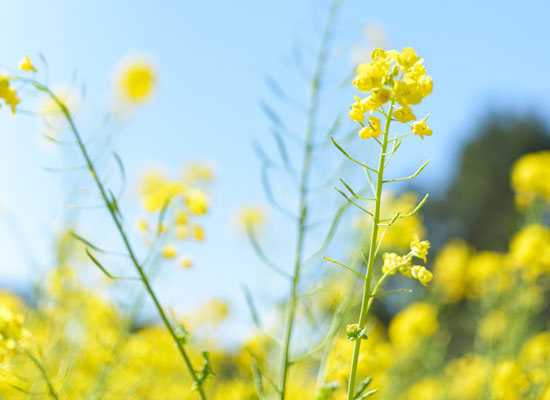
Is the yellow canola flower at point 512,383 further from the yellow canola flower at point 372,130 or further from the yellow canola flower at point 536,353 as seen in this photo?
the yellow canola flower at point 372,130

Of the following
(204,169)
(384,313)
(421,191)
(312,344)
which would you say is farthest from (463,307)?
(312,344)

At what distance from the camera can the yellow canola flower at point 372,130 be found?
2.71ft

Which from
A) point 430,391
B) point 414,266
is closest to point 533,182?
point 430,391

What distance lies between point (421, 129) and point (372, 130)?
0.27 ft

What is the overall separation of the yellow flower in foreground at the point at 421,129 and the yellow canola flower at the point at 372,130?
0.06 metres

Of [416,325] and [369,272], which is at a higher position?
[416,325]

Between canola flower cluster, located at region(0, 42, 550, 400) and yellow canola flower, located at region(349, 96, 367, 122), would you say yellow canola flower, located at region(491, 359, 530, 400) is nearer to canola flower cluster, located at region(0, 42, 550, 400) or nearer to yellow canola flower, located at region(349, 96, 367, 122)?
canola flower cluster, located at region(0, 42, 550, 400)

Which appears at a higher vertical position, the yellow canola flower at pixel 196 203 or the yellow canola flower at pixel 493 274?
the yellow canola flower at pixel 493 274

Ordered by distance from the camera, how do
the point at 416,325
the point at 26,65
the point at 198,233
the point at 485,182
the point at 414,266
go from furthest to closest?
the point at 485,182 < the point at 416,325 < the point at 198,233 < the point at 26,65 < the point at 414,266

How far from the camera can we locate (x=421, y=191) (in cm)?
1622

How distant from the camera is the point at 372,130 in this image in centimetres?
83

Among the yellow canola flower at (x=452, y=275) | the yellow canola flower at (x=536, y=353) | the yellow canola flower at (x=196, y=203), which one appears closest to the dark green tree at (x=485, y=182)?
the yellow canola flower at (x=452, y=275)

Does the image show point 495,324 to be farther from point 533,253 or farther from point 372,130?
point 372,130

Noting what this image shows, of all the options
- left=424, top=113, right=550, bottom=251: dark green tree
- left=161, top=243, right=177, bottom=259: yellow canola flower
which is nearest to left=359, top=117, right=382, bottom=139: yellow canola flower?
left=161, top=243, right=177, bottom=259: yellow canola flower
